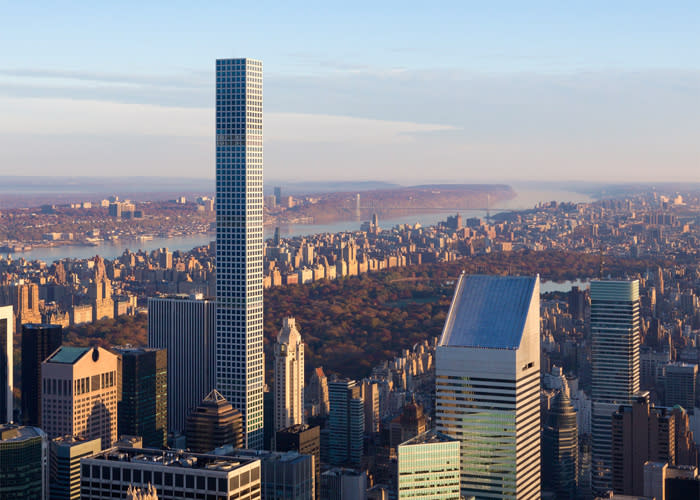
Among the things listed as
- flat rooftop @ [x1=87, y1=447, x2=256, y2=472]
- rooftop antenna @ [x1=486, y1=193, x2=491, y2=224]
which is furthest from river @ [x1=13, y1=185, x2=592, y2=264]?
flat rooftop @ [x1=87, y1=447, x2=256, y2=472]

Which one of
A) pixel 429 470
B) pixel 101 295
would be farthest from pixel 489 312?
pixel 101 295

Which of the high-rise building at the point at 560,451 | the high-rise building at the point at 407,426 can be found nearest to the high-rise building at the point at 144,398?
the high-rise building at the point at 407,426

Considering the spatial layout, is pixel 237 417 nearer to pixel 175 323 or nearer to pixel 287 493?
pixel 287 493

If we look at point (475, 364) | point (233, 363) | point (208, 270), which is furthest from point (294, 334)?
point (208, 270)

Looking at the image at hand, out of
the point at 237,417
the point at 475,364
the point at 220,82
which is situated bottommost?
the point at 237,417

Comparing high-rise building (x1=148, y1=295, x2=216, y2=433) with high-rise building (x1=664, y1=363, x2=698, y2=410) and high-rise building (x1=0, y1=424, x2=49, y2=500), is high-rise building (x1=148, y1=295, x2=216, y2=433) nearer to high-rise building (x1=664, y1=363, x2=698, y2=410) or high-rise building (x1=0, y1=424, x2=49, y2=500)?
high-rise building (x1=0, y1=424, x2=49, y2=500)

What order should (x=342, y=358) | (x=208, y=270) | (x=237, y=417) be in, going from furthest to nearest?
1. (x=208, y=270)
2. (x=342, y=358)
3. (x=237, y=417)

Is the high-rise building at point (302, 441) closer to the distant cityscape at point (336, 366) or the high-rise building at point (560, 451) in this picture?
the distant cityscape at point (336, 366)
